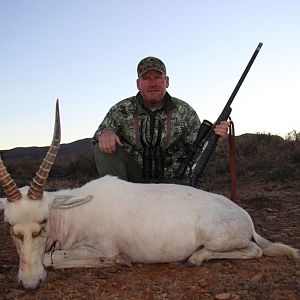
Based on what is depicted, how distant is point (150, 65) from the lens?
657cm

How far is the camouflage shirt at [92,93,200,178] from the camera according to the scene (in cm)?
661

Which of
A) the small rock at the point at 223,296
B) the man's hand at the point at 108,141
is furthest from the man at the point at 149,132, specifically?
the small rock at the point at 223,296

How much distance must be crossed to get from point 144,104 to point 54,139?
9.07ft

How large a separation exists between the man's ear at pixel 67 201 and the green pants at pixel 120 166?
188cm

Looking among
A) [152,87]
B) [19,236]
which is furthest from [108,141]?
[19,236]

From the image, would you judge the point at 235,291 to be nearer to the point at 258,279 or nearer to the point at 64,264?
the point at 258,279

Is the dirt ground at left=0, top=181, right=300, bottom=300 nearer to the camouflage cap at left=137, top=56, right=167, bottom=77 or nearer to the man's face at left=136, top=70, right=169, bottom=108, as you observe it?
the man's face at left=136, top=70, right=169, bottom=108

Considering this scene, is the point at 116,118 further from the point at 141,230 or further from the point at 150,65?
the point at 141,230

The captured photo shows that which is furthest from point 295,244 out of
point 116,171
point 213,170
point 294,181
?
point 213,170

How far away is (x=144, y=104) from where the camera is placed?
6719 mm

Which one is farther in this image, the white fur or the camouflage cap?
the camouflage cap

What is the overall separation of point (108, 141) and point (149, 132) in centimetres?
68

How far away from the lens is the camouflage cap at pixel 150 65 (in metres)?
6.57

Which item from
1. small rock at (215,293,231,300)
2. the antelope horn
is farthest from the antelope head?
small rock at (215,293,231,300)
